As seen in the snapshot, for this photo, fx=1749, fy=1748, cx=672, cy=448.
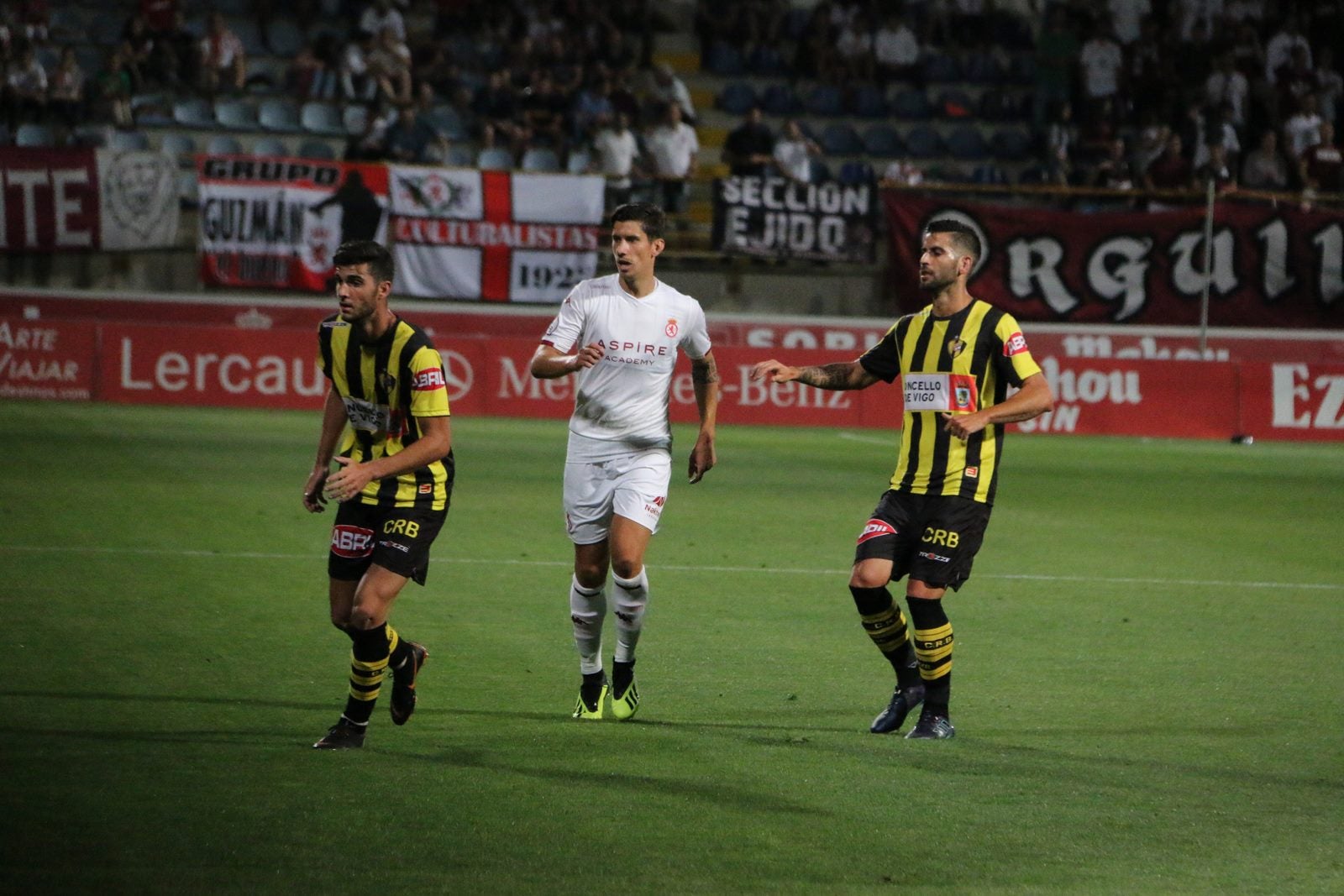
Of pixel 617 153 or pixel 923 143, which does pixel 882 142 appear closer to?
pixel 923 143

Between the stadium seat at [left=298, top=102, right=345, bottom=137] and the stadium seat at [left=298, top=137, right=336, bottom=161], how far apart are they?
339mm

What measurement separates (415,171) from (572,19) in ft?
17.1

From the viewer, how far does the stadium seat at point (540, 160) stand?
25.8 meters

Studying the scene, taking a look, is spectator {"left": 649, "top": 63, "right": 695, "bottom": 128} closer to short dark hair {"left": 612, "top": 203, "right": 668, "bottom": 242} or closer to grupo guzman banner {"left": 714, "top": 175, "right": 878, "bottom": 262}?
grupo guzman banner {"left": 714, "top": 175, "right": 878, "bottom": 262}

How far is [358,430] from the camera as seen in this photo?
6.49 metres

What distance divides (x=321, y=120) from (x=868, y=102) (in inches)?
356

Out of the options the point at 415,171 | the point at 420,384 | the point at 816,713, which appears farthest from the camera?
the point at 415,171

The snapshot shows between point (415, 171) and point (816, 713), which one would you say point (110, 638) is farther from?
point (415, 171)

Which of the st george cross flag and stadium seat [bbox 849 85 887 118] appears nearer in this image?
the st george cross flag

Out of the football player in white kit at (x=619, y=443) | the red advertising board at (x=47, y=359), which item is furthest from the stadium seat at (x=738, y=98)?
the football player in white kit at (x=619, y=443)

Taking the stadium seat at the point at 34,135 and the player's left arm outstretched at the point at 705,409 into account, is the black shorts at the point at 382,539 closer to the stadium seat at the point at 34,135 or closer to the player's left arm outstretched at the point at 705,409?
the player's left arm outstretched at the point at 705,409

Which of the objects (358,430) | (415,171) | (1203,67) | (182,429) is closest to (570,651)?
(358,430)

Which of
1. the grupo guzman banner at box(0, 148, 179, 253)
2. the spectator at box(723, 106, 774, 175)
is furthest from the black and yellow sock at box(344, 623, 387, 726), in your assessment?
the spectator at box(723, 106, 774, 175)

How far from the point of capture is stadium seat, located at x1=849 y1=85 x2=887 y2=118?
95.2 ft
